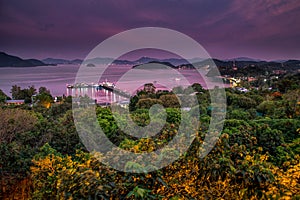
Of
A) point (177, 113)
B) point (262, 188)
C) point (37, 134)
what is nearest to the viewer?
point (262, 188)

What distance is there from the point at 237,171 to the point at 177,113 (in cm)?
765

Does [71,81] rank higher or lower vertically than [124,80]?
lower

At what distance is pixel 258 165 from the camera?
2.84 m

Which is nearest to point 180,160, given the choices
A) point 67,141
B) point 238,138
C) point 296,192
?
point 296,192

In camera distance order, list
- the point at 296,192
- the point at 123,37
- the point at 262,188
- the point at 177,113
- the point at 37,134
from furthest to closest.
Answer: the point at 177,113, the point at 37,134, the point at 123,37, the point at 296,192, the point at 262,188

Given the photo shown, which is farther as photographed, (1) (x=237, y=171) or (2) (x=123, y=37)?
(2) (x=123, y=37)

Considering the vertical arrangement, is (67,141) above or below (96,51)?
below

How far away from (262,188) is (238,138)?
2.12 metres

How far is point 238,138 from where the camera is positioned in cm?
487

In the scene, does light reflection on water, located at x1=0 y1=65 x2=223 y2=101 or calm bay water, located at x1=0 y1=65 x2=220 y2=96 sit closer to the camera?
calm bay water, located at x1=0 y1=65 x2=220 y2=96

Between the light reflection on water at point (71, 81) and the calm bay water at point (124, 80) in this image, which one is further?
the light reflection on water at point (71, 81)

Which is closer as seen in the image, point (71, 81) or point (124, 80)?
point (124, 80)

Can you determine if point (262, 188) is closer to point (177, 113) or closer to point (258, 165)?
point (258, 165)

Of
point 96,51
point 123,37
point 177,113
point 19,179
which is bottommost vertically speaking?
point 19,179
